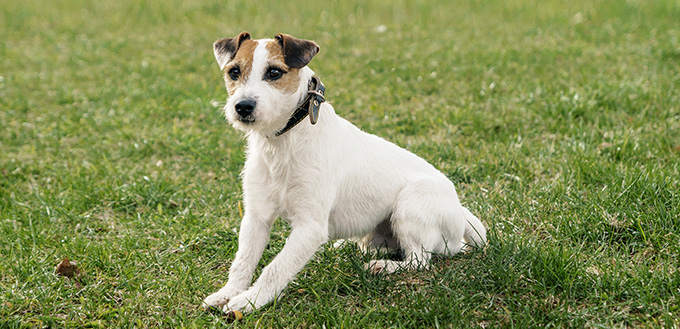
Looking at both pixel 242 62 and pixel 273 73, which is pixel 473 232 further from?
pixel 242 62

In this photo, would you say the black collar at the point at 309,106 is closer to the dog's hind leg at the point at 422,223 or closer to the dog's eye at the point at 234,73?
the dog's eye at the point at 234,73

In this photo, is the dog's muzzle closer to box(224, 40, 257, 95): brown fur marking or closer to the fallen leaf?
box(224, 40, 257, 95): brown fur marking

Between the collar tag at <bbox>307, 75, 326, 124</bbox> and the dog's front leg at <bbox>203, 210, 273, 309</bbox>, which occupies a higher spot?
the collar tag at <bbox>307, 75, 326, 124</bbox>

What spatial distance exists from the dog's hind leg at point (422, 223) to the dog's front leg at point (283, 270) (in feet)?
1.58

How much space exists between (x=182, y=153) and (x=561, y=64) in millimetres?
5342

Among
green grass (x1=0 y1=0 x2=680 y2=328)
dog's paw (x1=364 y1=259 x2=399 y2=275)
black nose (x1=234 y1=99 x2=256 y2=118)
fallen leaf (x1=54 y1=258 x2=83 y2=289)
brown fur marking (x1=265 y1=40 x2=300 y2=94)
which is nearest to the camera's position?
black nose (x1=234 y1=99 x2=256 y2=118)

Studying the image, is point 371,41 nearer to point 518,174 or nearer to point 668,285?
point 518,174

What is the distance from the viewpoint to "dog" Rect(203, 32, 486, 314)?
3248 mm

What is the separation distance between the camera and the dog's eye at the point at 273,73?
127 inches

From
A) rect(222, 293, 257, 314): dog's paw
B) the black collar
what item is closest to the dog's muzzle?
the black collar

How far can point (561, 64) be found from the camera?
326 inches

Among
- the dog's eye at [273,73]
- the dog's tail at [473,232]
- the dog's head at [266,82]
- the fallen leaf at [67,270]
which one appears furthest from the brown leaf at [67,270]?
the dog's tail at [473,232]

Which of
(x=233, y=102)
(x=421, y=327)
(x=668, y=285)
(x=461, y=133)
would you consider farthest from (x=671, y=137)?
(x=233, y=102)

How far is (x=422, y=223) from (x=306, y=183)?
0.77 metres
